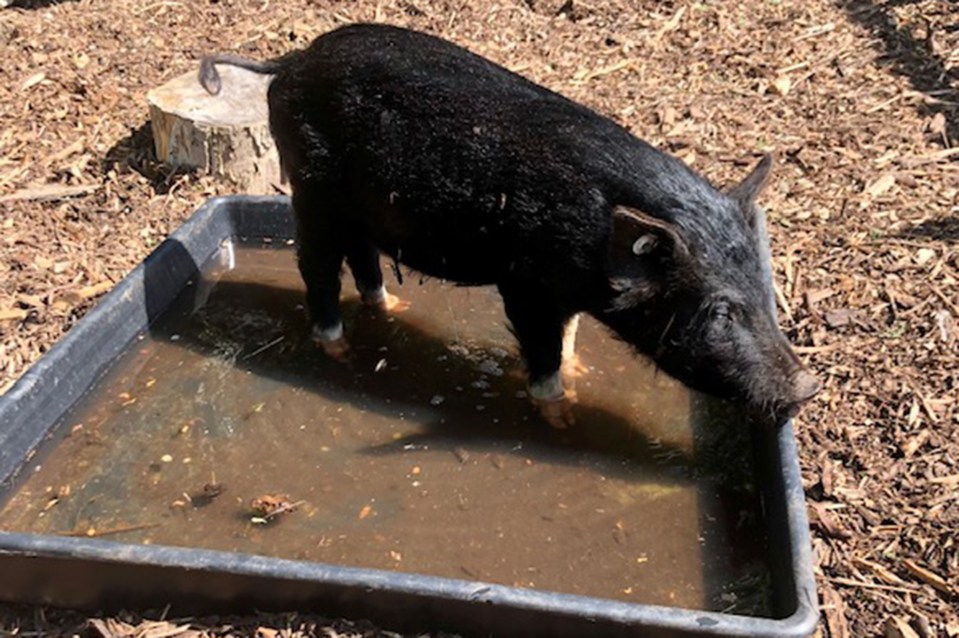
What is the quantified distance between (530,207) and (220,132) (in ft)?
8.32

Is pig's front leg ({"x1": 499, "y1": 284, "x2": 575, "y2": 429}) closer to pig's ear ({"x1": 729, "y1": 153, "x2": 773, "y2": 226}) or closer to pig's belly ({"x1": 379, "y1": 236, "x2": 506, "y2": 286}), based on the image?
pig's belly ({"x1": 379, "y1": 236, "x2": 506, "y2": 286})

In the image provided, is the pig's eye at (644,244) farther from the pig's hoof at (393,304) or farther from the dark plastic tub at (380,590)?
the pig's hoof at (393,304)

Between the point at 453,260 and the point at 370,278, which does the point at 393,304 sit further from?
the point at 453,260

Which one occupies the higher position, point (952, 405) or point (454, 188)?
point (454, 188)

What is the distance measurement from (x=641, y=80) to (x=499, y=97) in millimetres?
3092

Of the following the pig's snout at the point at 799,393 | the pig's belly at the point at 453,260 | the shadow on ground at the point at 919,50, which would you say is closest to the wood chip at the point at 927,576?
the pig's snout at the point at 799,393

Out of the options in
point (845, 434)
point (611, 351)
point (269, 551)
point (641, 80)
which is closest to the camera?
point (269, 551)

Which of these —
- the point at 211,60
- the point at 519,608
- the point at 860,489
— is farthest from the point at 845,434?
the point at 211,60

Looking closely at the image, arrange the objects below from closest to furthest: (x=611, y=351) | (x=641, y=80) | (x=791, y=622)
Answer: (x=791, y=622)
(x=611, y=351)
(x=641, y=80)

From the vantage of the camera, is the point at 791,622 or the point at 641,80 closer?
the point at 791,622

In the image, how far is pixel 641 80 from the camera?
7.00 metres

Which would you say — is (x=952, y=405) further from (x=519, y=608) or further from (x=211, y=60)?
(x=211, y=60)

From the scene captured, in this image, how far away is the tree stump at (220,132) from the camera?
5.82m

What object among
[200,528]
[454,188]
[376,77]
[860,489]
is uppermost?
[376,77]
